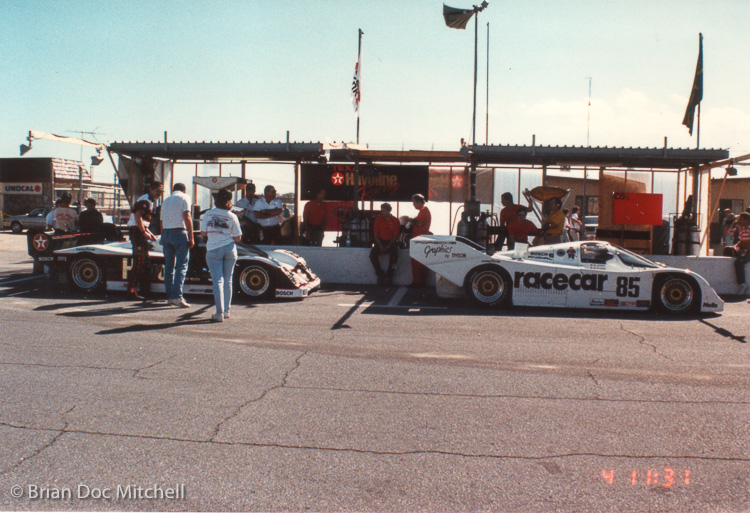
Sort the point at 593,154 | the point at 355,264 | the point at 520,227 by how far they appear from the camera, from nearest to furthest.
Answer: the point at 520,227, the point at 355,264, the point at 593,154

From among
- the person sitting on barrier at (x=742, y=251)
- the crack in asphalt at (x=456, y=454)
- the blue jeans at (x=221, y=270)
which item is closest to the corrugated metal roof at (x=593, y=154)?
the person sitting on barrier at (x=742, y=251)

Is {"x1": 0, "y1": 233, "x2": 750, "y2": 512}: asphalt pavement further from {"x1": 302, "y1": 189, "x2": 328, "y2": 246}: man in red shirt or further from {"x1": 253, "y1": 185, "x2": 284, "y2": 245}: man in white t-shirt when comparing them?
{"x1": 302, "y1": 189, "x2": 328, "y2": 246}: man in red shirt

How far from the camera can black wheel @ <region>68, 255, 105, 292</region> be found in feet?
35.6

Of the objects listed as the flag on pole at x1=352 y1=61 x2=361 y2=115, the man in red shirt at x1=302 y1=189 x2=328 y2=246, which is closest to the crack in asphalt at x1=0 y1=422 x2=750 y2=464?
the man in red shirt at x1=302 y1=189 x2=328 y2=246

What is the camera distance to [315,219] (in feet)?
48.6

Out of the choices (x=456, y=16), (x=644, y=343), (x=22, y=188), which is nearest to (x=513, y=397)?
(x=644, y=343)

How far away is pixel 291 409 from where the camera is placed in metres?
4.86

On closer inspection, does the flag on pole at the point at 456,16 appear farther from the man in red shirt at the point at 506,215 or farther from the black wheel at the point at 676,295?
the black wheel at the point at 676,295

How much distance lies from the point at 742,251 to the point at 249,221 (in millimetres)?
9684

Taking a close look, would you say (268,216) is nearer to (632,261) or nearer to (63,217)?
(63,217)

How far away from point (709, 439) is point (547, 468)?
129 cm

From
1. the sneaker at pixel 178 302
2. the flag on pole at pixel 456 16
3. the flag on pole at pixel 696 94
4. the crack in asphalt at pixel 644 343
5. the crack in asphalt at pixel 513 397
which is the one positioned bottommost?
the crack in asphalt at pixel 644 343

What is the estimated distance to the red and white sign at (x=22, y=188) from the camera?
42.8m

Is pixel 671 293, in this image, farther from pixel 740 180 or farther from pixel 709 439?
pixel 740 180
